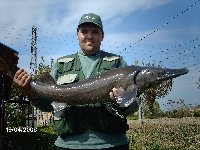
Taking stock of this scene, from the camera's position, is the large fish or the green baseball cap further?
the green baseball cap

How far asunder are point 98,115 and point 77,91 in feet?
1.40

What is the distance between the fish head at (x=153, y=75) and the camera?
4.24m

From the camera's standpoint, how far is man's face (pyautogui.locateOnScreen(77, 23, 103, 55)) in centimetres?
452

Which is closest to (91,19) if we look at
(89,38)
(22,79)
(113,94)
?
(89,38)

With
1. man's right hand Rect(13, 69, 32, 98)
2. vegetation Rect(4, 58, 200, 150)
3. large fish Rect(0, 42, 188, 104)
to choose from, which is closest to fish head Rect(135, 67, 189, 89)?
large fish Rect(0, 42, 188, 104)

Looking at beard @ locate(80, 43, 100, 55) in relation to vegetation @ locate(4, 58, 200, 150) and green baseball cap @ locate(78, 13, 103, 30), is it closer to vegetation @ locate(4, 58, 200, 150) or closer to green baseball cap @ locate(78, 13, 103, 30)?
green baseball cap @ locate(78, 13, 103, 30)

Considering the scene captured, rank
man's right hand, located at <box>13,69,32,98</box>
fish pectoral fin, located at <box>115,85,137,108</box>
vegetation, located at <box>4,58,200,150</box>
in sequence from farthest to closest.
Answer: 1. vegetation, located at <box>4,58,200,150</box>
2. man's right hand, located at <box>13,69,32,98</box>
3. fish pectoral fin, located at <box>115,85,137,108</box>

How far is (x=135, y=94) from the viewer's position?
4035mm

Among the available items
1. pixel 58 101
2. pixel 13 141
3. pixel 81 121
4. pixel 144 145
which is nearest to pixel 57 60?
pixel 58 101

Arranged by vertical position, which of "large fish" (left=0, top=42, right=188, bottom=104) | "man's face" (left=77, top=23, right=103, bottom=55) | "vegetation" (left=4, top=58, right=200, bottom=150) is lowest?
"vegetation" (left=4, top=58, right=200, bottom=150)

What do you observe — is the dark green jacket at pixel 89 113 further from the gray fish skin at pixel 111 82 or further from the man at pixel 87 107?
the gray fish skin at pixel 111 82

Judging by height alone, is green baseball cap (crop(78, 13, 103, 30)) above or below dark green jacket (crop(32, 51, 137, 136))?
above

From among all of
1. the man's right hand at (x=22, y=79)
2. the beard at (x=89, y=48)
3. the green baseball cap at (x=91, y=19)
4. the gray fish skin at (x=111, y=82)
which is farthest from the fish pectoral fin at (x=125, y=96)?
the man's right hand at (x=22, y=79)

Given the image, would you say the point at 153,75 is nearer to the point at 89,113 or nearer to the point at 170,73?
the point at 170,73
